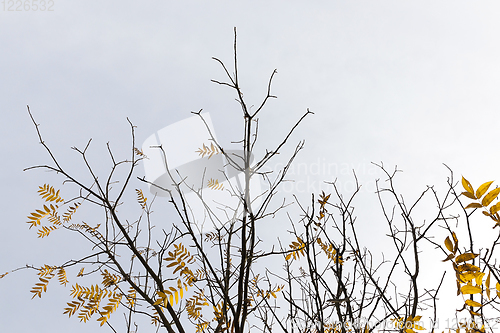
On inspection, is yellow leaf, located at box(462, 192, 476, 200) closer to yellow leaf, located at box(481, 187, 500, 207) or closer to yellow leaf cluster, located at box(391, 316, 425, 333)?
yellow leaf, located at box(481, 187, 500, 207)

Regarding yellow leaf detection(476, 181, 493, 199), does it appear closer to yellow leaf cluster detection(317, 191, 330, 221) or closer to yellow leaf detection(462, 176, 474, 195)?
yellow leaf detection(462, 176, 474, 195)

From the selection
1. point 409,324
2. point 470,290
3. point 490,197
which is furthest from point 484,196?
point 409,324

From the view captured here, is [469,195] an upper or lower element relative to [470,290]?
upper

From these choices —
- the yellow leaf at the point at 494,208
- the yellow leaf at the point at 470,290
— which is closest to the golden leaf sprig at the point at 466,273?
the yellow leaf at the point at 470,290

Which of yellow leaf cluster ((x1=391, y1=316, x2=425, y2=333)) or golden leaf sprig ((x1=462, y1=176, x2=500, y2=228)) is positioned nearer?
golden leaf sprig ((x1=462, y1=176, x2=500, y2=228))

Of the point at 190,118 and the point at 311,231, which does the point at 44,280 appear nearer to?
the point at 190,118

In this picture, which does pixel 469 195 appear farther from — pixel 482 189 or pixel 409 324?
pixel 409 324

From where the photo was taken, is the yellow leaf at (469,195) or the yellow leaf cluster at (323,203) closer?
the yellow leaf at (469,195)

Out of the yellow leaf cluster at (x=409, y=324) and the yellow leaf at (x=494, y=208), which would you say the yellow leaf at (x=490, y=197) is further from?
the yellow leaf cluster at (x=409, y=324)

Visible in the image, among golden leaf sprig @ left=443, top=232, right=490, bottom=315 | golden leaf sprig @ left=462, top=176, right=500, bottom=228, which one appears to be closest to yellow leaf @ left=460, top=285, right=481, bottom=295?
golden leaf sprig @ left=443, top=232, right=490, bottom=315

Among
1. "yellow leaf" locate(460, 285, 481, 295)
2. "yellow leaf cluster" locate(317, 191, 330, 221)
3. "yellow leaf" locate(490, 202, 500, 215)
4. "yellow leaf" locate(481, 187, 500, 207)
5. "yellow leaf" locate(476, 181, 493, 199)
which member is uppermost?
"yellow leaf cluster" locate(317, 191, 330, 221)

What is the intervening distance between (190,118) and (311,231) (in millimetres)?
959

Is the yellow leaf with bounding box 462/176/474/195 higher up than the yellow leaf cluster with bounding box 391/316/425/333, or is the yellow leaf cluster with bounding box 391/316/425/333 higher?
the yellow leaf with bounding box 462/176/474/195

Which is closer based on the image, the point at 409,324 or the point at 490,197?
the point at 490,197
